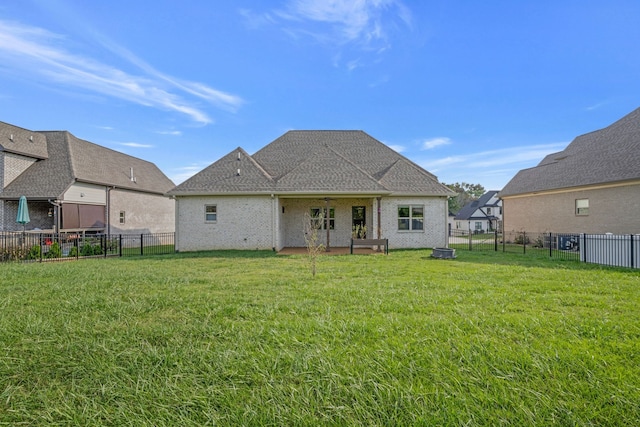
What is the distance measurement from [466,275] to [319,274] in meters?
4.33

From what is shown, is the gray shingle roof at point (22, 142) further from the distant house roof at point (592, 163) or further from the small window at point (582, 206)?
the small window at point (582, 206)

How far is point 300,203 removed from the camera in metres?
18.6

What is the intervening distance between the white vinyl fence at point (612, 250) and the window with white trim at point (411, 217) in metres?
7.04

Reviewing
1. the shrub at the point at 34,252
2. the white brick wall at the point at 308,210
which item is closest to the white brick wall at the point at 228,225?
the white brick wall at the point at 308,210

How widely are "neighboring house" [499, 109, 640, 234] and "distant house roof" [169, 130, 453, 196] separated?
883cm

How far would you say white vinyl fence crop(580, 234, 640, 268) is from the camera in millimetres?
10242

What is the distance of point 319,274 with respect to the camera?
8.91 meters

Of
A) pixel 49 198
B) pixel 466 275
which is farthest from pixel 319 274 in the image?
pixel 49 198

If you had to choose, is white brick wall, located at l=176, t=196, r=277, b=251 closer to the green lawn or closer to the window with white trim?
the window with white trim

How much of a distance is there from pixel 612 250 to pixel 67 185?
1099 inches

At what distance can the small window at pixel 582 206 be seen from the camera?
17.6m

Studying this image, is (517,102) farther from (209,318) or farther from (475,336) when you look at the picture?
(209,318)

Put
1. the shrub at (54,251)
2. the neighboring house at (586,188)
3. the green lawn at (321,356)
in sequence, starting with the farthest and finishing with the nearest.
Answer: the neighboring house at (586,188) → the shrub at (54,251) → the green lawn at (321,356)

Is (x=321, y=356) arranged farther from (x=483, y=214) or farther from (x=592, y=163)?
(x=483, y=214)
